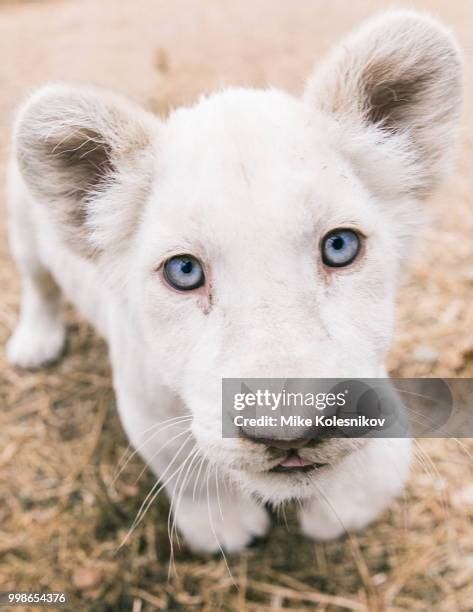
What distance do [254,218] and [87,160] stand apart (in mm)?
803

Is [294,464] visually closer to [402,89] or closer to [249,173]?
[249,173]

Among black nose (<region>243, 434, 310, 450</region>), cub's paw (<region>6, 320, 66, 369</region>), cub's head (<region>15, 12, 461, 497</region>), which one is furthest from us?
cub's paw (<region>6, 320, 66, 369</region>)

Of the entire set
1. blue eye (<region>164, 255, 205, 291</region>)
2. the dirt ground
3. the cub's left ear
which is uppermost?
the cub's left ear

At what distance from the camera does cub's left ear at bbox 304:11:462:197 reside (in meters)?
1.85

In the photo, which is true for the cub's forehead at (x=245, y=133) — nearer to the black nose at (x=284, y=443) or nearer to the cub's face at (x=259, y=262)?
the cub's face at (x=259, y=262)

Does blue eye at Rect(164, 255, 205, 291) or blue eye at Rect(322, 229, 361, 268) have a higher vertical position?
blue eye at Rect(322, 229, 361, 268)

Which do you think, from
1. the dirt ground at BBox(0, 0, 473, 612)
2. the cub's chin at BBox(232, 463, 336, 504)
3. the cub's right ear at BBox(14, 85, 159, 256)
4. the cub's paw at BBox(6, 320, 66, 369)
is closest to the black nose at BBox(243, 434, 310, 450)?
the cub's chin at BBox(232, 463, 336, 504)

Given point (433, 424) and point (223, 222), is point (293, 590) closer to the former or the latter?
point (433, 424)

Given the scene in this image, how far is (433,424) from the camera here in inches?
105

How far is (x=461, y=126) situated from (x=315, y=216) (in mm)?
749

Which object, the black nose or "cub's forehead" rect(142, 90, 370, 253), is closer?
the black nose

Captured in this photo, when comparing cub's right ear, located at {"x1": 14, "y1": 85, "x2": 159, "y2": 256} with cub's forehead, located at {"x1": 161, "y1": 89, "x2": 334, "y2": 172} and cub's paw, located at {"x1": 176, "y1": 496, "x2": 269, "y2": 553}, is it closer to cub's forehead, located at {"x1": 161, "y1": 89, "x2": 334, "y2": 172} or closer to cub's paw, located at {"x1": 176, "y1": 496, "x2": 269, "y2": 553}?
cub's forehead, located at {"x1": 161, "y1": 89, "x2": 334, "y2": 172}

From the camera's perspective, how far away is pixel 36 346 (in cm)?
372

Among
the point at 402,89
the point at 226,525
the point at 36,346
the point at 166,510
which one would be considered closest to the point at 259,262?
the point at 402,89
